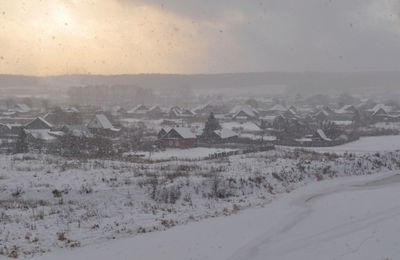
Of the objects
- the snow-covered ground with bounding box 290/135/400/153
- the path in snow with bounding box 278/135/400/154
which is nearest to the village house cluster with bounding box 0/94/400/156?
the path in snow with bounding box 278/135/400/154

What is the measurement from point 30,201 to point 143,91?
176 meters

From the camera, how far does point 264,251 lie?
13672mm

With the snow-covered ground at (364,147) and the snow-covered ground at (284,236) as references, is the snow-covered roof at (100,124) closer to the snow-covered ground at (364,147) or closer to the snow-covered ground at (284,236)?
the snow-covered ground at (364,147)

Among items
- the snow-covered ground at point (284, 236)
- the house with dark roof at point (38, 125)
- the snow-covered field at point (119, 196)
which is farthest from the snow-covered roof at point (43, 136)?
the snow-covered ground at point (284, 236)

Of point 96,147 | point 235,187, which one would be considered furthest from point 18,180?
point 96,147

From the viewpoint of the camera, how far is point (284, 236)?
50.4ft

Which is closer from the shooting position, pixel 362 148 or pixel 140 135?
pixel 362 148

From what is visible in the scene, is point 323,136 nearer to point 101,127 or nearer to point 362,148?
point 362,148

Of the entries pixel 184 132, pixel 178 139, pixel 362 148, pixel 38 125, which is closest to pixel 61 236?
pixel 178 139

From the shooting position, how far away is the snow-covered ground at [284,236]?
1329 centimetres

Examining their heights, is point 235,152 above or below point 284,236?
above

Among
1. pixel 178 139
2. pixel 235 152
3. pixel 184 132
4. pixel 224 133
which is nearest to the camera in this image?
pixel 235 152

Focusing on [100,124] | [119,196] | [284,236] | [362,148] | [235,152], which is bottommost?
[284,236]

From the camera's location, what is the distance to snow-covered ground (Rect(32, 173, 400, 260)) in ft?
43.6
